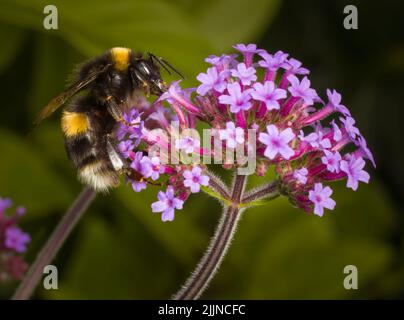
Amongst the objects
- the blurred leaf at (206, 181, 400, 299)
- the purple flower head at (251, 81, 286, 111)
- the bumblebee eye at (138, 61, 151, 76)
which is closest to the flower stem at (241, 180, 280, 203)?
the purple flower head at (251, 81, 286, 111)

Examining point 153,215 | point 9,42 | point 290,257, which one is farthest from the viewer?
point 9,42

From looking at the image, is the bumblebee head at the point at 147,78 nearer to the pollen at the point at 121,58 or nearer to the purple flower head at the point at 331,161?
the pollen at the point at 121,58

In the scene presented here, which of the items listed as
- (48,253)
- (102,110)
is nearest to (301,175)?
(102,110)

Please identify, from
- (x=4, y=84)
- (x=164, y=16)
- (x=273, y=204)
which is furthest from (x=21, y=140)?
(x=273, y=204)

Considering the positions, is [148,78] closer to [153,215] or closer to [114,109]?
[114,109]

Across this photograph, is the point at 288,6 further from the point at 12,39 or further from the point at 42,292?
the point at 42,292

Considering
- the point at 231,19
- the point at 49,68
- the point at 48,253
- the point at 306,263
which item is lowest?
the point at 48,253

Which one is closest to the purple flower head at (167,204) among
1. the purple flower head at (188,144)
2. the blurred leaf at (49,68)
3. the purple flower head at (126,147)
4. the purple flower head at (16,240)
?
the purple flower head at (188,144)
